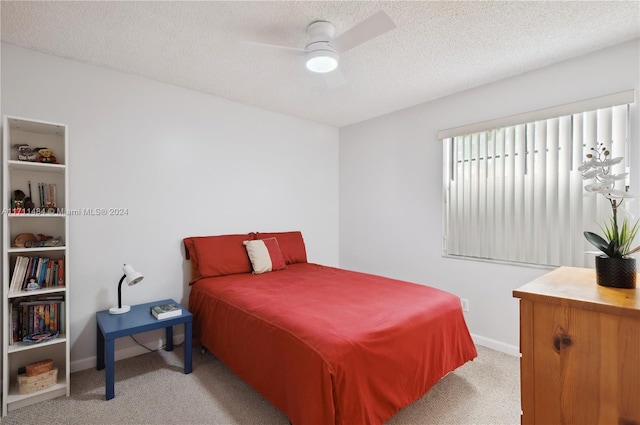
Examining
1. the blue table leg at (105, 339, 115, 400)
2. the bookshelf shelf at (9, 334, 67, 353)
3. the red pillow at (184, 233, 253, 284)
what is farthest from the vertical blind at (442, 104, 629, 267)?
the bookshelf shelf at (9, 334, 67, 353)

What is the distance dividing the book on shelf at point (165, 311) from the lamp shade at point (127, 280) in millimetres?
235

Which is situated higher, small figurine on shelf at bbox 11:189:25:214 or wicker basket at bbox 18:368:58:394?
small figurine on shelf at bbox 11:189:25:214

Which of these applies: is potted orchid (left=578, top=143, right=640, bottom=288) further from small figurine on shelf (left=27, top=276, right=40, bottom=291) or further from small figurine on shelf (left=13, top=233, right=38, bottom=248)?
small figurine on shelf (left=13, top=233, right=38, bottom=248)

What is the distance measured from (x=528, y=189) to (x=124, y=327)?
338 centimetres

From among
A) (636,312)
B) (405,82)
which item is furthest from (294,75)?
(636,312)

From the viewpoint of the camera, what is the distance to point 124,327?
2160 mm

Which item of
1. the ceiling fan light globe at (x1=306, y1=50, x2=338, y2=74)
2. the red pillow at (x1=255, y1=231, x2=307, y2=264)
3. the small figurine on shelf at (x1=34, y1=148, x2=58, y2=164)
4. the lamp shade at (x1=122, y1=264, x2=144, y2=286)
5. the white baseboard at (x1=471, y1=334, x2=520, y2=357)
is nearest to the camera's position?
the ceiling fan light globe at (x1=306, y1=50, x2=338, y2=74)

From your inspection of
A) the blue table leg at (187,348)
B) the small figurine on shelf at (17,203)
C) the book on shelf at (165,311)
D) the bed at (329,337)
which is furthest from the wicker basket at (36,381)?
the small figurine on shelf at (17,203)

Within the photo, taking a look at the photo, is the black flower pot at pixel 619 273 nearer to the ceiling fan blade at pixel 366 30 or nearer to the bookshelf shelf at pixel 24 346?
the ceiling fan blade at pixel 366 30

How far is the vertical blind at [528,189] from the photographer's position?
92.7 inches

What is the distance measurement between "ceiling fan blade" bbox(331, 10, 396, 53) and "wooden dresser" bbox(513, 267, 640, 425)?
143 cm

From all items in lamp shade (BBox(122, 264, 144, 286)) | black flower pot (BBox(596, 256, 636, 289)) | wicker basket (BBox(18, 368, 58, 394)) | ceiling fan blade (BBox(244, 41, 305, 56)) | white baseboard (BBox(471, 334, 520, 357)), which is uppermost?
ceiling fan blade (BBox(244, 41, 305, 56))

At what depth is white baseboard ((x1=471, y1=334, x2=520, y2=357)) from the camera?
2.70m

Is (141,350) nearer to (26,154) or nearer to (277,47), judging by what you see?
(26,154)
